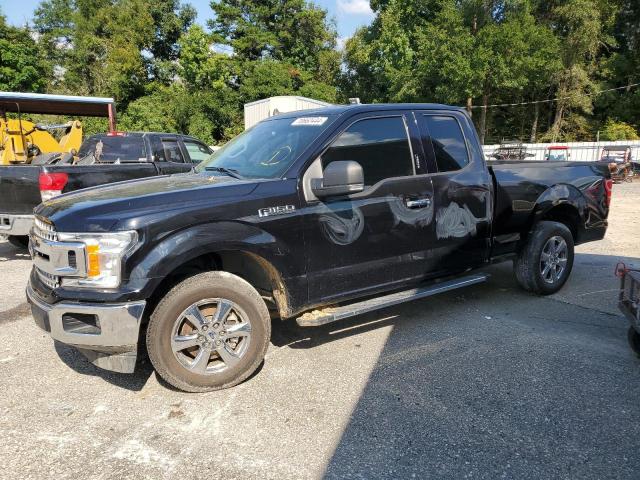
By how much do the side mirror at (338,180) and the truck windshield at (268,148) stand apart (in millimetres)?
311

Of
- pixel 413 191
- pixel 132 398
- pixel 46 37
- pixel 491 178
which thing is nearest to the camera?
pixel 132 398

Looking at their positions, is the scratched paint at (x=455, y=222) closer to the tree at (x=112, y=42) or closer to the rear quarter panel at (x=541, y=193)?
the rear quarter panel at (x=541, y=193)

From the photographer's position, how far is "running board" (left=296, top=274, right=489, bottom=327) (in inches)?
146

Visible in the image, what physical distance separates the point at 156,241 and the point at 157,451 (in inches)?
48.8

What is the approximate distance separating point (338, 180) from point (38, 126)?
429 inches

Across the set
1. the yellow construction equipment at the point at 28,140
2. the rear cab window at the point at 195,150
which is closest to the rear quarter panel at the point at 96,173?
the rear cab window at the point at 195,150

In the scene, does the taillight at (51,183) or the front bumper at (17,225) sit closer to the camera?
the taillight at (51,183)

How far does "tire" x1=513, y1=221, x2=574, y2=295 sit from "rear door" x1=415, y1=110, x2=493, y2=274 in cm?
70

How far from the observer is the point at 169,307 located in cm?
314

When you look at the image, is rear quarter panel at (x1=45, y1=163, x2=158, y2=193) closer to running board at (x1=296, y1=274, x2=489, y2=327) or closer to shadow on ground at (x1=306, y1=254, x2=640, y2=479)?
shadow on ground at (x1=306, y1=254, x2=640, y2=479)

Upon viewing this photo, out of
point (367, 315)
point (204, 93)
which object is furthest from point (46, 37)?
point (367, 315)

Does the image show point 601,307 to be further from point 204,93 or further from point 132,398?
point 204,93

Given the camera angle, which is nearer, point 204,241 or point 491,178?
point 204,241

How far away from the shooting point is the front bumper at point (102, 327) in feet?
9.77
